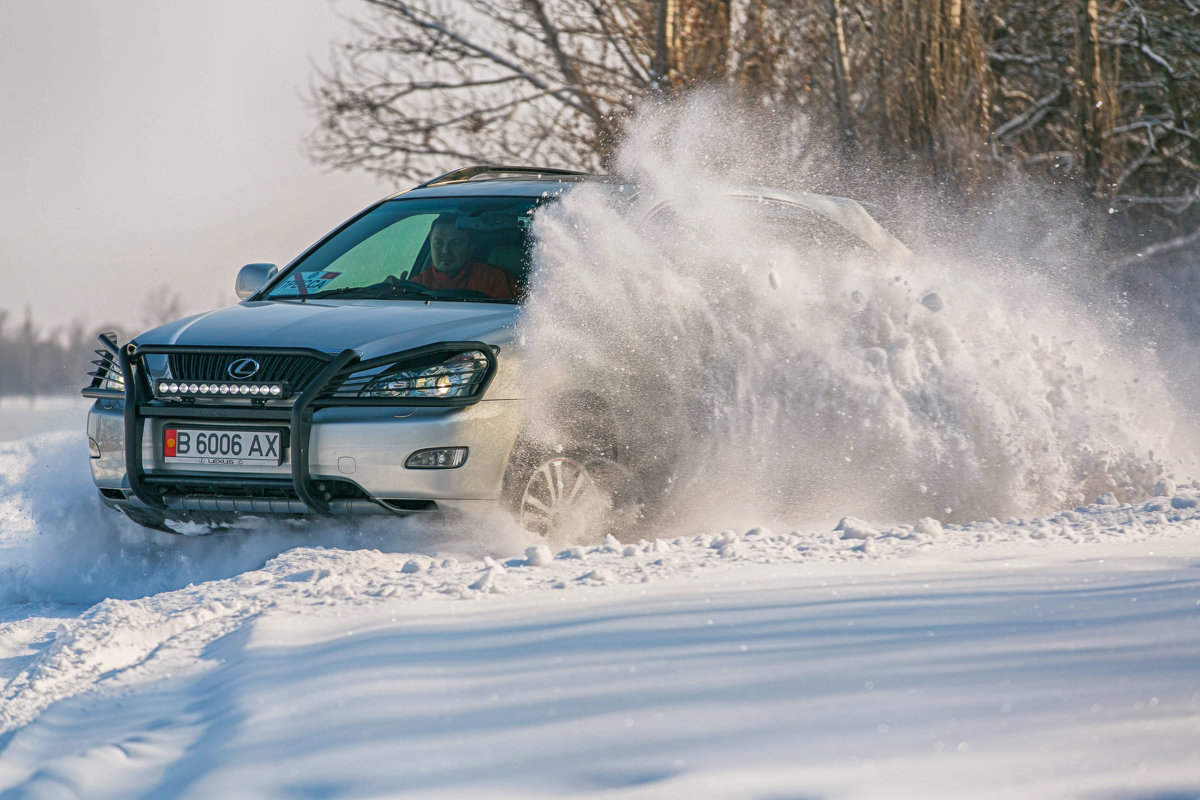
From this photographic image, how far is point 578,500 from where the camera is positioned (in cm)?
475

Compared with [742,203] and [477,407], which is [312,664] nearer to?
[477,407]

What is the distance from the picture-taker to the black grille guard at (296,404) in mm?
4359

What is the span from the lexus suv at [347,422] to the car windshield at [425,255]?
118mm

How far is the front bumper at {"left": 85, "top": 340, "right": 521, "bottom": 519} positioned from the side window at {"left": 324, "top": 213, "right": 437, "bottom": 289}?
1.25m

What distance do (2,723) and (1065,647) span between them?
240cm

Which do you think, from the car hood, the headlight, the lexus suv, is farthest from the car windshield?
the headlight

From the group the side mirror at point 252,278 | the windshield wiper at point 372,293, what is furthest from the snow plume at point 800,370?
the side mirror at point 252,278

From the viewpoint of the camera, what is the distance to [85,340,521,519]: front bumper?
434 centimetres

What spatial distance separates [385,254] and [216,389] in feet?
5.27

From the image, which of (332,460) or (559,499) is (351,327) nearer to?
(332,460)

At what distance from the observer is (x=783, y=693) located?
251 cm

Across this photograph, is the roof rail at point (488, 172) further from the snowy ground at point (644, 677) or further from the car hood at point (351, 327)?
the snowy ground at point (644, 677)

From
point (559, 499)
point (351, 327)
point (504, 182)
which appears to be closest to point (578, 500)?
point (559, 499)

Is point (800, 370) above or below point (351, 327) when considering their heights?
below
